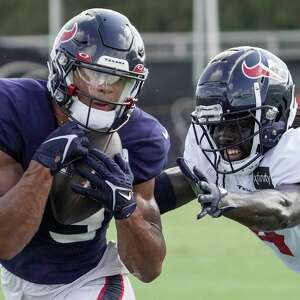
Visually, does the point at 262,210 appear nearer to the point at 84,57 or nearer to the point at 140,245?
the point at 140,245

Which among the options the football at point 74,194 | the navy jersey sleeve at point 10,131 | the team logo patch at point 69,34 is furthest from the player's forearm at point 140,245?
the team logo patch at point 69,34

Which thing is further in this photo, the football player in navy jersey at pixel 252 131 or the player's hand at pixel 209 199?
the football player in navy jersey at pixel 252 131

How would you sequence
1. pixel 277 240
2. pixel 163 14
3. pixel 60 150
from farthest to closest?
pixel 163 14 < pixel 277 240 < pixel 60 150

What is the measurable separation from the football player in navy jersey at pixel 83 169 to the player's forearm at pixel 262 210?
0.41 m

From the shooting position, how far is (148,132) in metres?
5.11

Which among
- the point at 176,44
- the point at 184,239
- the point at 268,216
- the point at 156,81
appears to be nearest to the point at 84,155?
the point at 268,216

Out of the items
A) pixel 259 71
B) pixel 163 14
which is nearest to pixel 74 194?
pixel 259 71

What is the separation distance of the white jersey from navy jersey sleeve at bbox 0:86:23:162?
87cm

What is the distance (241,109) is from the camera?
522cm

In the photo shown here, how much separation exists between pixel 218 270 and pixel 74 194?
4.07 m

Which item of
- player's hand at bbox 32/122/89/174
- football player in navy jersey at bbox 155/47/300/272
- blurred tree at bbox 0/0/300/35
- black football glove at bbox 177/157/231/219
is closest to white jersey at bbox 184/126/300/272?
football player in navy jersey at bbox 155/47/300/272

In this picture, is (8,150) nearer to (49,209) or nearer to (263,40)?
(49,209)

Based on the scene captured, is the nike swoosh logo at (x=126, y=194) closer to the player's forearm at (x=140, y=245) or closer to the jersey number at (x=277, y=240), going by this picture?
the player's forearm at (x=140, y=245)

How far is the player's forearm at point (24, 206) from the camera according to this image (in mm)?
4613
